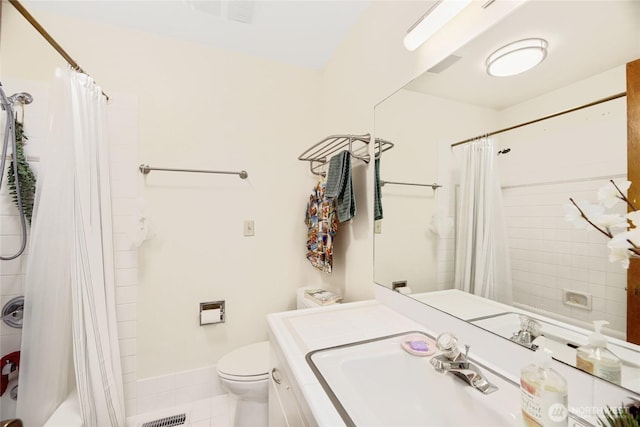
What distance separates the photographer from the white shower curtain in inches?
43.4

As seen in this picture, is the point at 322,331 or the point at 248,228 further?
the point at 248,228

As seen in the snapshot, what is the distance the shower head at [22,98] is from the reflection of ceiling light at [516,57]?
220 cm

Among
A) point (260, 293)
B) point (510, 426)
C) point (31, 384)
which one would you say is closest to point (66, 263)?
point (31, 384)

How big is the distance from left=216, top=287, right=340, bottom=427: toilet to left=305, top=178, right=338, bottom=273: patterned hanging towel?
0.66 metres

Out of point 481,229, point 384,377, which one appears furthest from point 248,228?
point 481,229

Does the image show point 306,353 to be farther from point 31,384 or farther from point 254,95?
point 254,95

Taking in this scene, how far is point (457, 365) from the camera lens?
693 mm

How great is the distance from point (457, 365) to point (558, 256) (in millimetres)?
378

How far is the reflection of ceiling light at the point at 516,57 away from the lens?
2.26 ft

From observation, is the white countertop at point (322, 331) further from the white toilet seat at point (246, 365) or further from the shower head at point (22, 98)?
the shower head at point (22, 98)

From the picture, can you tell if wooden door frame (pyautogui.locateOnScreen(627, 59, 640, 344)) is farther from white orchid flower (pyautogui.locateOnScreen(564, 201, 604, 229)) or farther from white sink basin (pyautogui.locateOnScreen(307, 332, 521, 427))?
white sink basin (pyautogui.locateOnScreen(307, 332, 521, 427))

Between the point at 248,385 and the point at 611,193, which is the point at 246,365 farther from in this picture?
the point at 611,193

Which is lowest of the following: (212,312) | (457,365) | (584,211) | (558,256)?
(212,312)

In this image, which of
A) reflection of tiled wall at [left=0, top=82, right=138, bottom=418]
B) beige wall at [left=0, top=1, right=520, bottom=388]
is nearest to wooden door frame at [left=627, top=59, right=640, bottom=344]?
beige wall at [left=0, top=1, right=520, bottom=388]
